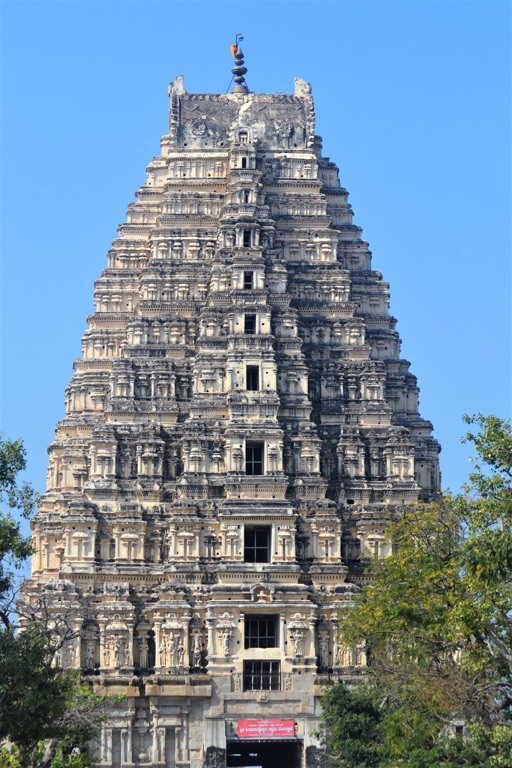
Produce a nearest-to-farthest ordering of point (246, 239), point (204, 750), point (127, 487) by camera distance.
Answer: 1. point (204, 750)
2. point (127, 487)
3. point (246, 239)

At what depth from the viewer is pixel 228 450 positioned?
2581 inches

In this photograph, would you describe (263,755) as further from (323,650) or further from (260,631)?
(260,631)

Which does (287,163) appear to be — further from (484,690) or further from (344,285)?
(484,690)

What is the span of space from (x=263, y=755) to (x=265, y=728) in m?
5.78

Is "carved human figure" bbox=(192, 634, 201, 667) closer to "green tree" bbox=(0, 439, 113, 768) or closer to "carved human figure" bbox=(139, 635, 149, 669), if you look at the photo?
"carved human figure" bbox=(139, 635, 149, 669)

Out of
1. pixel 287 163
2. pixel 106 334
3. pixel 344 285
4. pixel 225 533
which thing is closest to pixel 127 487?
pixel 225 533

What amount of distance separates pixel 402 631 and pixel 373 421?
69.7 feet

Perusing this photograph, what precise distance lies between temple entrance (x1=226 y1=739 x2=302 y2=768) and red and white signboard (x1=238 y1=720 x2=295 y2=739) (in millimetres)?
1522

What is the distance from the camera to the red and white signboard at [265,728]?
60.8m

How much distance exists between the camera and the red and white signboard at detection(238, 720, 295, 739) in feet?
200

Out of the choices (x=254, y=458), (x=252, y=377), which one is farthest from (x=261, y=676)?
(x=252, y=377)

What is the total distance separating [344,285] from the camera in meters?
73.2

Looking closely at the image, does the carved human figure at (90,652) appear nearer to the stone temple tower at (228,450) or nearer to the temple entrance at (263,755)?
the stone temple tower at (228,450)

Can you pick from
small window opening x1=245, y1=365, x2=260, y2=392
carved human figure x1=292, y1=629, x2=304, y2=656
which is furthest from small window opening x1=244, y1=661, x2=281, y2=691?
small window opening x1=245, y1=365, x2=260, y2=392
